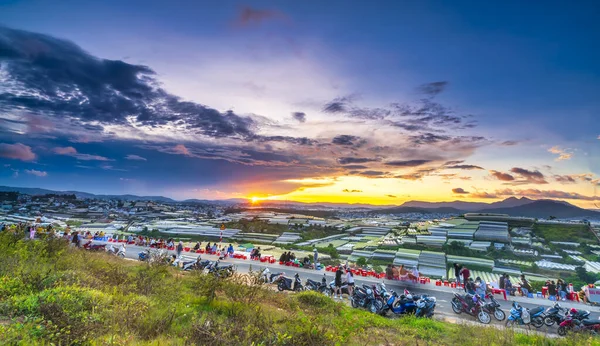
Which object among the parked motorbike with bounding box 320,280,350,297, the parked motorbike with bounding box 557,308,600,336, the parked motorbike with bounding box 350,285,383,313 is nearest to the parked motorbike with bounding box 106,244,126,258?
the parked motorbike with bounding box 320,280,350,297

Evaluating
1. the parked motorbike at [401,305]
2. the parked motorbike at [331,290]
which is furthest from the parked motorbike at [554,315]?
the parked motorbike at [331,290]

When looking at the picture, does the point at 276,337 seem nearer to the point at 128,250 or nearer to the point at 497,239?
the point at 128,250

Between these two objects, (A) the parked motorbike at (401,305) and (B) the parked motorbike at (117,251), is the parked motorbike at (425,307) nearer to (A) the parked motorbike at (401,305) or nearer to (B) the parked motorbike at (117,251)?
(A) the parked motorbike at (401,305)

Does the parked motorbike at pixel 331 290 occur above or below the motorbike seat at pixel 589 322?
below

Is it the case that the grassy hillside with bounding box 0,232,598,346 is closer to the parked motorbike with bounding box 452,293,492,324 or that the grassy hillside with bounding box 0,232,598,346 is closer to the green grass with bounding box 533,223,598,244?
the parked motorbike with bounding box 452,293,492,324

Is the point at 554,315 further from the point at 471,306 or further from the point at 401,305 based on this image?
the point at 401,305

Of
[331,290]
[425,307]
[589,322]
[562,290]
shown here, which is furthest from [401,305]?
[562,290]
